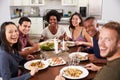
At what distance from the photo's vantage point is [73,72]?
152cm

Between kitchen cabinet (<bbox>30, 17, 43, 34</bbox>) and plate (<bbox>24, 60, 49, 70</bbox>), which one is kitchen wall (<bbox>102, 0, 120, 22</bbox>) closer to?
kitchen cabinet (<bbox>30, 17, 43, 34</bbox>)

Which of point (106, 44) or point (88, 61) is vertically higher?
point (106, 44)

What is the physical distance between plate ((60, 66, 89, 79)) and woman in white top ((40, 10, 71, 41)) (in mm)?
1485

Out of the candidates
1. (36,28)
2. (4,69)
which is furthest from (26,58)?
(36,28)

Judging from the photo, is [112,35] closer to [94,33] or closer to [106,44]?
[106,44]

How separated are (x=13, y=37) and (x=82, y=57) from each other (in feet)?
2.75

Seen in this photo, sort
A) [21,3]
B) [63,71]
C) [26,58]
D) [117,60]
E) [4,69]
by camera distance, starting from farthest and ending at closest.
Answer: [21,3]
[26,58]
[63,71]
[4,69]
[117,60]

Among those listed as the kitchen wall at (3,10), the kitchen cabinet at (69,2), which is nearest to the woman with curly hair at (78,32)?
the kitchen wall at (3,10)

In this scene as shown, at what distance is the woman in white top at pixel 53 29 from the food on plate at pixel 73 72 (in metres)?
1.51

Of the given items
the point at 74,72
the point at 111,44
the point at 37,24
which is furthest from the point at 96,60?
the point at 37,24

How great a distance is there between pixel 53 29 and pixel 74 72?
170 cm

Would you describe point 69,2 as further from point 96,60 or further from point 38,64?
point 38,64

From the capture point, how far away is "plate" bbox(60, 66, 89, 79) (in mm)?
1443

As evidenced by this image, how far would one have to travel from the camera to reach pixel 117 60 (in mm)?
971
